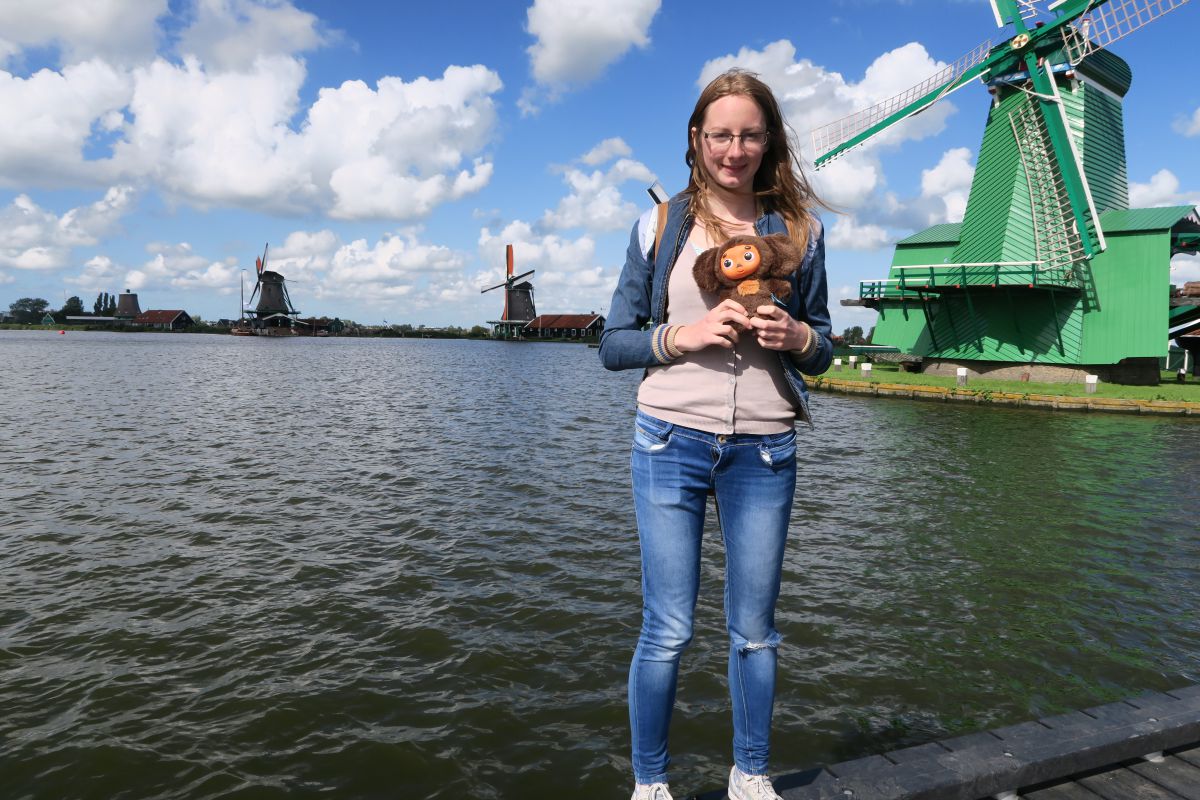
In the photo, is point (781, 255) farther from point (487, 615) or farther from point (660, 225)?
point (487, 615)

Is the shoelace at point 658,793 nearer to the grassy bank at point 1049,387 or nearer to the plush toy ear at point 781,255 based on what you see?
the plush toy ear at point 781,255

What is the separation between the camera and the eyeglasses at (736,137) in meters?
2.36

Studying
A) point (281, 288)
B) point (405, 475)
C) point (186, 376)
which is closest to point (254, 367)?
point (186, 376)

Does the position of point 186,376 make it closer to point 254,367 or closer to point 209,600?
point 254,367

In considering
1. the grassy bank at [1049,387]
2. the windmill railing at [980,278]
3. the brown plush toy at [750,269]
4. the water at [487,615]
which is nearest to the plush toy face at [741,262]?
the brown plush toy at [750,269]

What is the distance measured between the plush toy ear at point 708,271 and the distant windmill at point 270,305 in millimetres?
126885

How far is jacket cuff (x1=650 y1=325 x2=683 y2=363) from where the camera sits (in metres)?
2.31

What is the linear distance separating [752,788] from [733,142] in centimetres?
227

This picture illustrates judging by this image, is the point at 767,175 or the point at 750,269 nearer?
the point at 750,269

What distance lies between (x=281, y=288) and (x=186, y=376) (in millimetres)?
92330

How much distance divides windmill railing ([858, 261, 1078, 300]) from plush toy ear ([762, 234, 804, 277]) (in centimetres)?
2809

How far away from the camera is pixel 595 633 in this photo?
Result: 246 inches

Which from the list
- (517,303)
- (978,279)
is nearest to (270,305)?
(517,303)

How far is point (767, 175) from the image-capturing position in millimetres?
2557
